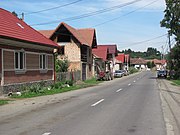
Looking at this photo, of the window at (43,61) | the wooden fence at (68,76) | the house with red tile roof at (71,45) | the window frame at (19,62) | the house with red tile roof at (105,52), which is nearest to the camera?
the window frame at (19,62)

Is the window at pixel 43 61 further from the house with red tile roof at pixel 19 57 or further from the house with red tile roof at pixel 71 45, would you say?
the house with red tile roof at pixel 71 45


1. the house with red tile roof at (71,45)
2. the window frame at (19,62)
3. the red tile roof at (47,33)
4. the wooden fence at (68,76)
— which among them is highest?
the red tile roof at (47,33)

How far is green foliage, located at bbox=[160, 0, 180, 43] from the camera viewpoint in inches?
2131

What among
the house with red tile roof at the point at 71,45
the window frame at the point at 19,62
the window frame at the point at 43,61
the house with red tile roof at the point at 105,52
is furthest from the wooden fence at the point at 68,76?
the house with red tile roof at the point at 105,52

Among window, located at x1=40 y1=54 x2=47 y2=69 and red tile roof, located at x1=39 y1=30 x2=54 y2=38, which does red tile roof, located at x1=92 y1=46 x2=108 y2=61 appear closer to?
red tile roof, located at x1=39 y1=30 x2=54 y2=38

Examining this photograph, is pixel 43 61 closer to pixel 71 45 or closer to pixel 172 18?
pixel 71 45

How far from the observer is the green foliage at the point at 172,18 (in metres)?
54.1

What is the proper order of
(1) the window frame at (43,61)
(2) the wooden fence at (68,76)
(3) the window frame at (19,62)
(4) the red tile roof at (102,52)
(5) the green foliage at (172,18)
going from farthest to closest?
1. (4) the red tile roof at (102,52)
2. (5) the green foliage at (172,18)
3. (2) the wooden fence at (68,76)
4. (1) the window frame at (43,61)
5. (3) the window frame at (19,62)

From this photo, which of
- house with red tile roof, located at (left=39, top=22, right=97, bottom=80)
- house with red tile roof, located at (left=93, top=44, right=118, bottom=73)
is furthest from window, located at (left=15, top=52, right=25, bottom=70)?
house with red tile roof, located at (left=93, top=44, right=118, bottom=73)

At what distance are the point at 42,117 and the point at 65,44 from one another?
126ft

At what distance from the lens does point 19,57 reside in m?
24.6

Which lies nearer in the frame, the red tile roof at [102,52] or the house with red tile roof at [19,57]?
the house with red tile roof at [19,57]

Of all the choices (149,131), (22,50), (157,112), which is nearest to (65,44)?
(22,50)

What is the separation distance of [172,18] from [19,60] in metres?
37.1
